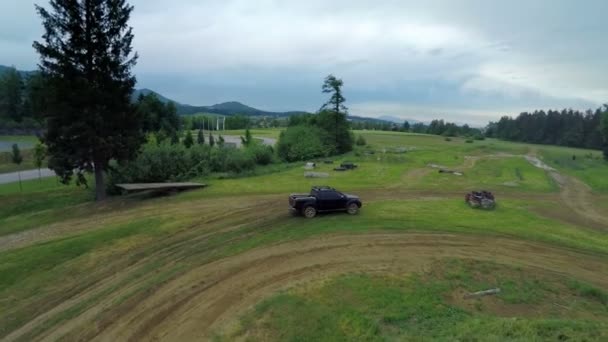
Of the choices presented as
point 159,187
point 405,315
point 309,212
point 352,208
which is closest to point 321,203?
point 309,212

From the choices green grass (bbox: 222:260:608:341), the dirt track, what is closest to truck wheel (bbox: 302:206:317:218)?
the dirt track

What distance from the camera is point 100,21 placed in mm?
21391

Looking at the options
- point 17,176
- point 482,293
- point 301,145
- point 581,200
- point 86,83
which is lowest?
point 17,176

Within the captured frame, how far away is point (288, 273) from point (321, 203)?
285 inches

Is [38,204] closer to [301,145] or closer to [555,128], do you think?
[301,145]

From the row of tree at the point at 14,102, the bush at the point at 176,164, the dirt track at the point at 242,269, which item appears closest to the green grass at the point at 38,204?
the dirt track at the point at 242,269

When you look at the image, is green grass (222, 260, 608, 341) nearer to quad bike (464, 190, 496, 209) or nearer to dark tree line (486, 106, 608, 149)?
quad bike (464, 190, 496, 209)

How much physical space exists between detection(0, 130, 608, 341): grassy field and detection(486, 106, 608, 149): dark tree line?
→ 10882 centimetres

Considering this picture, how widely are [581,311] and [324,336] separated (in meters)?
7.62

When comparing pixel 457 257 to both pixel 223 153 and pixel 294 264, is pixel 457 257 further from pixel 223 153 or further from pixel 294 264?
pixel 223 153

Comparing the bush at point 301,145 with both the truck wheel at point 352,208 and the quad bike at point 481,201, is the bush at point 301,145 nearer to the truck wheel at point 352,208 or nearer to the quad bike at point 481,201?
the quad bike at point 481,201

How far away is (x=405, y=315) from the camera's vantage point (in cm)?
860

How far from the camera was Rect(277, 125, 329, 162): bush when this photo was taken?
156 feet

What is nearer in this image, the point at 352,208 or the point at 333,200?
the point at 333,200
